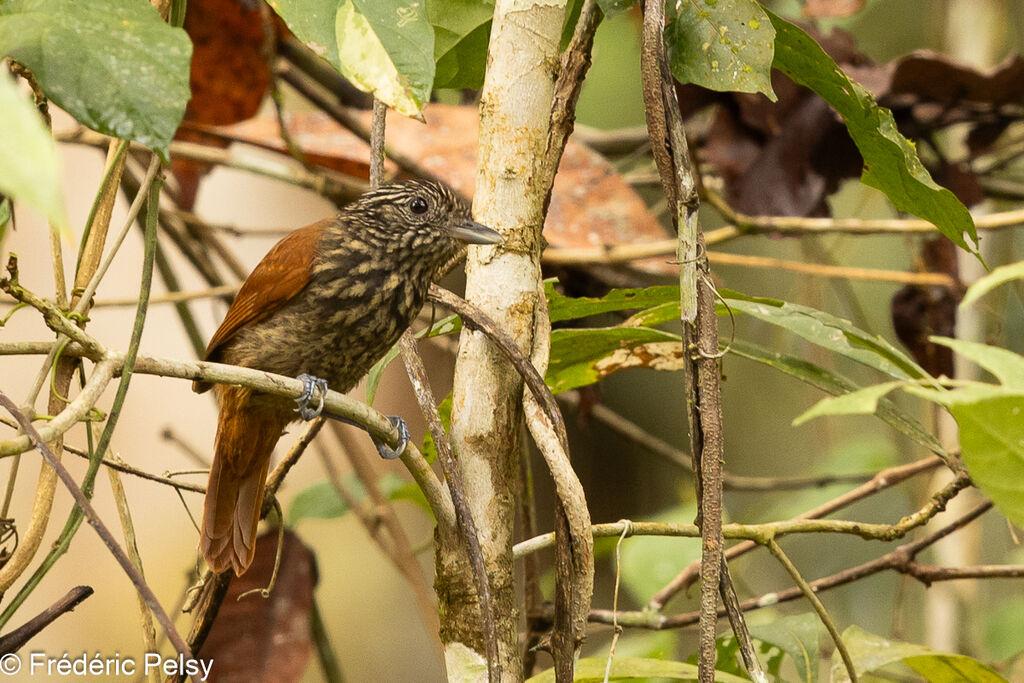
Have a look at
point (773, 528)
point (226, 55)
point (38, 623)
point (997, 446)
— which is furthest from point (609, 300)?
point (226, 55)

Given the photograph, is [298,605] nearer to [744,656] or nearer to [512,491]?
[512,491]

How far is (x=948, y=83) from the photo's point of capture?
2375mm

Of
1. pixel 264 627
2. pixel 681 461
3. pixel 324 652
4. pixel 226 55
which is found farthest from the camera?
pixel 681 461

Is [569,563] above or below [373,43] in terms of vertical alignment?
below

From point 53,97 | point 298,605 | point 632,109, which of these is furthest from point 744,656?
point 632,109

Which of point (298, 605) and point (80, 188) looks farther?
point (80, 188)

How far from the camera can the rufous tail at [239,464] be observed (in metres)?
1.69

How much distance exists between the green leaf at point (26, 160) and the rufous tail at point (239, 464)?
1263 millimetres

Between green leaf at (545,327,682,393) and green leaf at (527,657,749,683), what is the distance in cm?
45

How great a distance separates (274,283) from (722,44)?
924 mm

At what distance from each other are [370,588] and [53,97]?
4005mm

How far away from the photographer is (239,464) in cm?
175

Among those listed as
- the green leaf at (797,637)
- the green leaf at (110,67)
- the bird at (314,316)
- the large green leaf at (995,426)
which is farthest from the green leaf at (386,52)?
the green leaf at (797,637)

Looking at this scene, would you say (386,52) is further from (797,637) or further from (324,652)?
(324,652)
